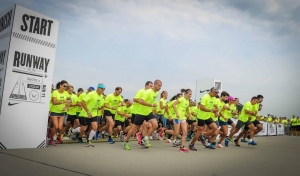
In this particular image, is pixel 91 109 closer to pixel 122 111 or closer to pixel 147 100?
pixel 147 100

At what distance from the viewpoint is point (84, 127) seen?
9.05 meters

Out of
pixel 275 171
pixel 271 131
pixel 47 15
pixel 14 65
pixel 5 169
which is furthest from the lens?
pixel 271 131

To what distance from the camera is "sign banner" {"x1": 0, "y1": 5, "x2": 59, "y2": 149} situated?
700cm

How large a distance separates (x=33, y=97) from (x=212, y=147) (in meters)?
6.86

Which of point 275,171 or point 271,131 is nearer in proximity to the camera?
point 275,171

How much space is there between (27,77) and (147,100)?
3.81 meters

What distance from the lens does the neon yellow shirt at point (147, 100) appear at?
8.50 m

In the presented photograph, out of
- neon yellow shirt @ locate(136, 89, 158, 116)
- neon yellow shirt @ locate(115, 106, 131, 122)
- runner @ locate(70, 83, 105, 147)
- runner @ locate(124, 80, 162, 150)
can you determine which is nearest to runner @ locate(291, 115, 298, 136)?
neon yellow shirt @ locate(115, 106, 131, 122)

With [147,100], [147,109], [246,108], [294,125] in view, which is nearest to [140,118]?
[147,109]

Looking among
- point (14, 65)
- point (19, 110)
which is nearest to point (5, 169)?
point (19, 110)

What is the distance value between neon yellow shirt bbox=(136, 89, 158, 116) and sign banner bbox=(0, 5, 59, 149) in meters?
3.08

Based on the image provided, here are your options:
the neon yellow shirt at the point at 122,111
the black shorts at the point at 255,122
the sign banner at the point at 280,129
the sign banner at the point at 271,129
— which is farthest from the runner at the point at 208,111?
the sign banner at the point at 280,129

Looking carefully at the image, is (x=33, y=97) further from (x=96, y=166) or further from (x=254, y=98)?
(x=254, y=98)

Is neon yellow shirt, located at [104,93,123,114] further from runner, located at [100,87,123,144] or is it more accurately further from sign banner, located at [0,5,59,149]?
sign banner, located at [0,5,59,149]
